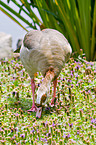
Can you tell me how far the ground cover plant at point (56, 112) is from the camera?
5176mm

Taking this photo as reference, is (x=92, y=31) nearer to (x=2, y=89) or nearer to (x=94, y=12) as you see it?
(x=94, y=12)

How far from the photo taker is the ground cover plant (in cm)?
518

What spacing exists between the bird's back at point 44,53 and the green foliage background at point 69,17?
9.14 feet

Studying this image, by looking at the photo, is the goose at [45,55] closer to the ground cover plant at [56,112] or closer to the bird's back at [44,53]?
the bird's back at [44,53]

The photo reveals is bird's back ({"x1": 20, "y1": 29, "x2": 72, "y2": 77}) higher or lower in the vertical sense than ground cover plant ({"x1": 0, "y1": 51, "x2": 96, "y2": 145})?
higher

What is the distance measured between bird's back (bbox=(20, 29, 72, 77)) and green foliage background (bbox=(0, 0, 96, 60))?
9.14ft

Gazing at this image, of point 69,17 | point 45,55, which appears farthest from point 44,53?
point 69,17

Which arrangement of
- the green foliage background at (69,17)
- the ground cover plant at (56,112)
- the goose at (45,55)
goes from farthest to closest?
1. the green foliage background at (69,17)
2. the goose at (45,55)
3. the ground cover plant at (56,112)

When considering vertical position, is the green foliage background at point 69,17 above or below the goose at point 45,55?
above

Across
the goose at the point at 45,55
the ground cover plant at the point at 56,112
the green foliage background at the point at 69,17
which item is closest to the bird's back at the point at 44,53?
the goose at the point at 45,55

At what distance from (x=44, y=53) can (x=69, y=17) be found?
392 centimetres

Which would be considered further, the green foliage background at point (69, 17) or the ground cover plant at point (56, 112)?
the green foliage background at point (69, 17)

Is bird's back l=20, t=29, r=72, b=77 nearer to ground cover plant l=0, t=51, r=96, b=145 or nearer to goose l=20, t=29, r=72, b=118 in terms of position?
goose l=20, t=29, r=72, b=118

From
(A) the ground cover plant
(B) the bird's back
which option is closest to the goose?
(B) the bird's back
